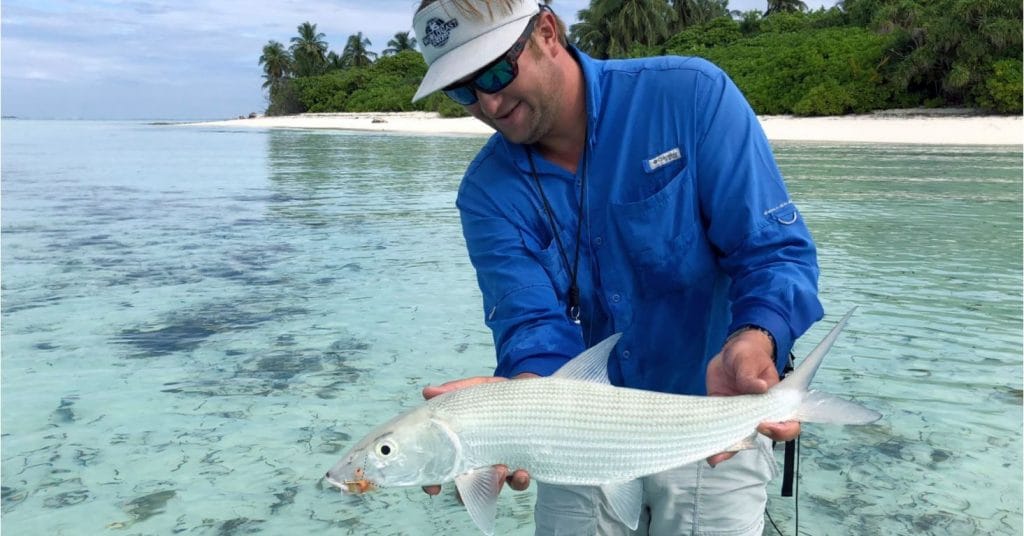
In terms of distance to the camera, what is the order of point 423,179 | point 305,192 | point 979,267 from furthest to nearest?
point 423,179
point 305,192
point 979,267

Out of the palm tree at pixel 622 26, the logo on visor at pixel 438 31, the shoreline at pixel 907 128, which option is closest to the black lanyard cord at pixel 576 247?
the logo on visor at pixel 438 31

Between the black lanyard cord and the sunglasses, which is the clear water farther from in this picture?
the sunglasses

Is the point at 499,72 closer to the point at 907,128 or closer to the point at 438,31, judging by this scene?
the point at 438,31

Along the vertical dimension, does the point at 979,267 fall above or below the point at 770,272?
below

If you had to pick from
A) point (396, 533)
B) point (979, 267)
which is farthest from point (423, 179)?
point (396, 533)

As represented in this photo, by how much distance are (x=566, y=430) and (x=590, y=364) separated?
0.20 metres

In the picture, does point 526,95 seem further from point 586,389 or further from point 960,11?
point 960,11

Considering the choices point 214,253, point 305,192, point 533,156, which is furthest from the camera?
point 305,192

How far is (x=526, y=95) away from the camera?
2.91 metres

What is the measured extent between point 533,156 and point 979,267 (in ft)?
29.3

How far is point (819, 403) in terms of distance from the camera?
8.00 ft

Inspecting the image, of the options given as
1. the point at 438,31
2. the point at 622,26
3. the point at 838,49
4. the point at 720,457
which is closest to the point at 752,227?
Answer: the point at 720,457

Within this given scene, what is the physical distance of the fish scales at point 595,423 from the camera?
97.6 inches

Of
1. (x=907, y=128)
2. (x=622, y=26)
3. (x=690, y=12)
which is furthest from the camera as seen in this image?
(x=690, y=12)
